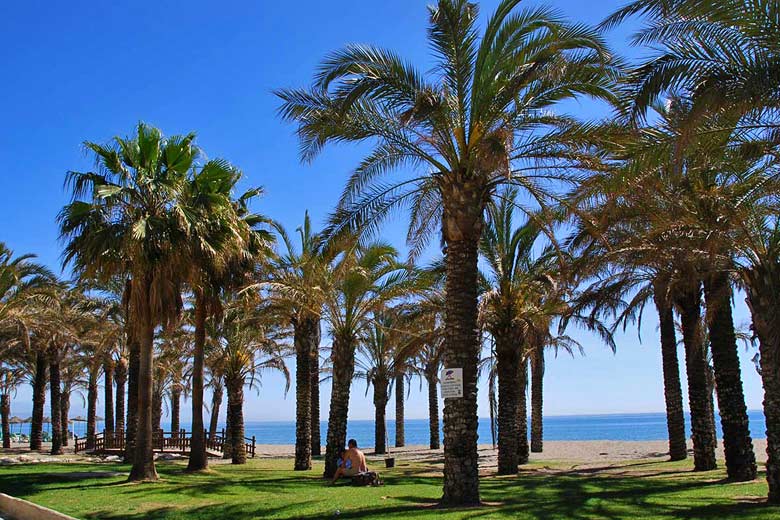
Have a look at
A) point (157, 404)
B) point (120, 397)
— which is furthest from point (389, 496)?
point (157, 404)

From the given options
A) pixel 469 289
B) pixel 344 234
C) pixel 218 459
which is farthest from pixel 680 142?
pixel 218 459

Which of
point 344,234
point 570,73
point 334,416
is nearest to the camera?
point 570,73

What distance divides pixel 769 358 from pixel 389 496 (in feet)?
25.5

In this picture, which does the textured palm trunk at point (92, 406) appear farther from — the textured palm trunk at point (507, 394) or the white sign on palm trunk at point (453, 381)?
the white sign on palm trunk at point (453, 381)

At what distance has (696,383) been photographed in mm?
21766

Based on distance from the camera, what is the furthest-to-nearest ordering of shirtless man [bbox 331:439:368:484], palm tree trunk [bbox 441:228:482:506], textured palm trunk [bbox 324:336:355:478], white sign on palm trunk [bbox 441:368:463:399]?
textured palm trunk [bbox 324:336:355:478]
shirtless man [bbox 331:439:368:484]
white sign on palm trunk [bbox 441:368:463:399]
palm tree trunk [bbox 441:228:482:506]

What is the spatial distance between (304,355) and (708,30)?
18112 mm

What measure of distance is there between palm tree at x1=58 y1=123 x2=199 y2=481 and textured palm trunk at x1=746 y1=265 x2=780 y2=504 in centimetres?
1272

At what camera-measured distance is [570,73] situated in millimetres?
13484

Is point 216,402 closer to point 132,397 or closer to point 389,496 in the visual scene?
point 132,397

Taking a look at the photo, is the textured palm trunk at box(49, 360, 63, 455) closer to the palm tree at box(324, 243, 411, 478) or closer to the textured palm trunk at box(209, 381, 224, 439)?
the textured palm trunk at box(209, 381, 224, 439)

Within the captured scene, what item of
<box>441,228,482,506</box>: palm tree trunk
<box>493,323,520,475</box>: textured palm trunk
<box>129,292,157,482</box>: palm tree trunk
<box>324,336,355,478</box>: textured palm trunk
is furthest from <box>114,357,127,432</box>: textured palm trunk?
<box>441,228,482,506</box>: palm tree trunk

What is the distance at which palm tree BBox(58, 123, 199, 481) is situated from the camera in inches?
713

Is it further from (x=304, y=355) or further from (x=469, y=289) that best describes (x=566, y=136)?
(x=304, y=355)
